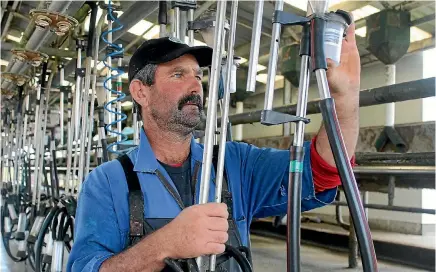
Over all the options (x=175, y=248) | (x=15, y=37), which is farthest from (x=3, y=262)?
(x=175, y=248)

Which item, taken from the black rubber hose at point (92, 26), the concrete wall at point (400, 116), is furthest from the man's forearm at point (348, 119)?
the concrete wall at point (400, 116)

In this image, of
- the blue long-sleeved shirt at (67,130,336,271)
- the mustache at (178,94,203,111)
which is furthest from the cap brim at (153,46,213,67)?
the blue long-sleeved shirt at (67,130,336,271)

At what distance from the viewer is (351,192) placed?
78 centimetres

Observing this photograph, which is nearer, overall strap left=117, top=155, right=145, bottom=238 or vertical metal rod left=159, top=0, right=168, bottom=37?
overall strap left=117, top=155, right=145, bottom=238

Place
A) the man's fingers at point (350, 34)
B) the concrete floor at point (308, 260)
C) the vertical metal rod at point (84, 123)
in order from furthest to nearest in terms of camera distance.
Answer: the concrete floor at point (308, 260) → the vertical metal rod at point (84, 123) → the man's fingers at point (350, 34)

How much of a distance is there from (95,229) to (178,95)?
44 centimetres

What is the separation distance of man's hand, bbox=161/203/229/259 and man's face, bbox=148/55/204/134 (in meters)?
0.44

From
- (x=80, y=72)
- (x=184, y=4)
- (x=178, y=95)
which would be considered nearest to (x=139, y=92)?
(x=178, y=95)

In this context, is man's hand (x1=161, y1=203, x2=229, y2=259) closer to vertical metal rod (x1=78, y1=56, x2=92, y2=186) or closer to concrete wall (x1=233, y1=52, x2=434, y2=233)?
vertical metal rod (x1=78, y1=56, x2=92, y2=186)

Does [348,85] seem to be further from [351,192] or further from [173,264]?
[173,264]

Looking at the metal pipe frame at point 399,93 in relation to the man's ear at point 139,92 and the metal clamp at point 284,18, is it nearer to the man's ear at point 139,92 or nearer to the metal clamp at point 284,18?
the man's ear at point 139,92

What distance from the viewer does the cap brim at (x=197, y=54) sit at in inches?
48.7

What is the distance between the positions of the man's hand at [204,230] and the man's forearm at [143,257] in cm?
8

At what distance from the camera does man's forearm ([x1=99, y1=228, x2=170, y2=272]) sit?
938mm
